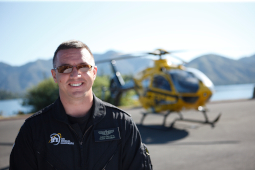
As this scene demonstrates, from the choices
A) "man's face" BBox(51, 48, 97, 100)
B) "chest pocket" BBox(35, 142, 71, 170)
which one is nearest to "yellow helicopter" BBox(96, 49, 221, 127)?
"man's face" BBox(51, 48, 97, 100)

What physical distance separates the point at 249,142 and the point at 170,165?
2.43 metres

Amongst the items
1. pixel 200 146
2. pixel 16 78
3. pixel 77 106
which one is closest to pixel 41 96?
pixel 16 78

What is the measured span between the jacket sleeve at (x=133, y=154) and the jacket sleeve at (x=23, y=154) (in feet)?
2.18

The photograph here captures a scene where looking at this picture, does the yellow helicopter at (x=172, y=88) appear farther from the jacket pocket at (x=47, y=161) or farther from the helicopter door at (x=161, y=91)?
the jacket pocket at (x=47, y=161)

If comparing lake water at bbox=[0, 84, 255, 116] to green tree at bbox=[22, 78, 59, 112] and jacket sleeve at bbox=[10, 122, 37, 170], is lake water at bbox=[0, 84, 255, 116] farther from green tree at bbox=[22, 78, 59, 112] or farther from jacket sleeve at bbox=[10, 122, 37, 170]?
jacket sleeve at bbox=[10, 122, 37, 170]

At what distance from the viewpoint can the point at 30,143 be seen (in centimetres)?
140

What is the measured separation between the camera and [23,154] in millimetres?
1371

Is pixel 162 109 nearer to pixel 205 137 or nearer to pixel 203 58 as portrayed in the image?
pixel 205 137

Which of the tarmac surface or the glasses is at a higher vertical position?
the glasses

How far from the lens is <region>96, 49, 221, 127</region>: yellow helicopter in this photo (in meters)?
6.23

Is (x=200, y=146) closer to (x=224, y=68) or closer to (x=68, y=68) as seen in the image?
→ (x=68, y=68)

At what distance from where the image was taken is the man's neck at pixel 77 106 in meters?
1.53

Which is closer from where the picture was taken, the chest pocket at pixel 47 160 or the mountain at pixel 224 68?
the chest pocket at pixel 47 160

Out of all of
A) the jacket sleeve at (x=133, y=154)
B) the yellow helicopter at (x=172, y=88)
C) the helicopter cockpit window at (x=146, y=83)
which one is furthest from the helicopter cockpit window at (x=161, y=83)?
the jacket sleeve at (x=133, y=154)
